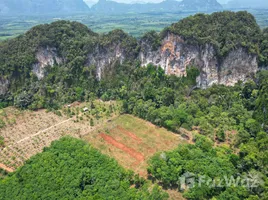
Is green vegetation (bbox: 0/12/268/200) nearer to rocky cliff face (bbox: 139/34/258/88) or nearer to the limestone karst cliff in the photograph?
the limestone karst cliff

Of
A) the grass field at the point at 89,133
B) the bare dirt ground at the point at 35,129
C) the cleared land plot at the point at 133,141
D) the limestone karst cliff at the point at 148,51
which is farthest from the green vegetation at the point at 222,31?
the bare dirt ground at the point at 35,129

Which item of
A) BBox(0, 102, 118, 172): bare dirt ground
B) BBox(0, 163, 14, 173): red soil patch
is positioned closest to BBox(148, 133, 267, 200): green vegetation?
BBox(0, 102, 118, 172): bare dirt ground

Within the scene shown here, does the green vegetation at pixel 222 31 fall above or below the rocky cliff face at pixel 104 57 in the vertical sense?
above

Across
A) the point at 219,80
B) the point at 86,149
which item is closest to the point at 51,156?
the point at 86,149

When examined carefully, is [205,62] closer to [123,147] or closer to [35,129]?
[123,147]

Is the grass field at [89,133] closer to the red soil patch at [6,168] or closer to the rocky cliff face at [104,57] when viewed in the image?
the red soil patch at [6,168]

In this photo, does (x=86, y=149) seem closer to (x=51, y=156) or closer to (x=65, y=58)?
(x=51, y=156)

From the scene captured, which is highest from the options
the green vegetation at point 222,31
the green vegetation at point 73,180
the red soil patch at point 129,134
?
the green vegetation at point 222,31
